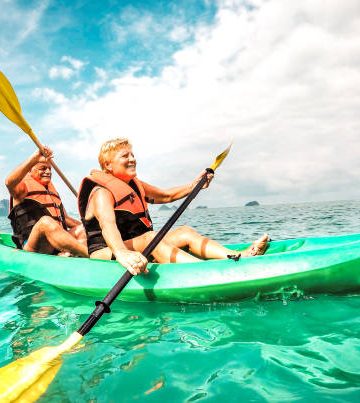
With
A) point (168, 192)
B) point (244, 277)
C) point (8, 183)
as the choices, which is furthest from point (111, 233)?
point (8, 183)

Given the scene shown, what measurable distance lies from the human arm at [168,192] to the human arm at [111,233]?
115cm

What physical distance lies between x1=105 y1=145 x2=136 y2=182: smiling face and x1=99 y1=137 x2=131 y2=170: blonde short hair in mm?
22

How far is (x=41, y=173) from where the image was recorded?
5707 mm

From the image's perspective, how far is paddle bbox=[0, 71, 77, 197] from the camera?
5.27m

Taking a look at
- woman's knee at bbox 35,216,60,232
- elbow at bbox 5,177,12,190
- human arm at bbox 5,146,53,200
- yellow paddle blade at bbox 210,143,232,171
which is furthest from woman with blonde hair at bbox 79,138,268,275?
yellow paddle blade at bbox 210,143,232,171

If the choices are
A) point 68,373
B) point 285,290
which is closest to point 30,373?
point 68,373

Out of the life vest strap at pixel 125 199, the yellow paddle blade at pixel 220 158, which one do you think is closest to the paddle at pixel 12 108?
the life vest strap at pixel 125 199

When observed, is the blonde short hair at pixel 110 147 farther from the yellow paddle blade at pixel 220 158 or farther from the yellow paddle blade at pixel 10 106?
the yellow paddle blade at pixel 10 106

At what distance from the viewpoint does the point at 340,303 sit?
2908mm

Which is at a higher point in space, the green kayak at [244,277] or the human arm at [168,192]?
the human arm at [168,192]

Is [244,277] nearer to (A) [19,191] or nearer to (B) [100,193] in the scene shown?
(B) [100,193]

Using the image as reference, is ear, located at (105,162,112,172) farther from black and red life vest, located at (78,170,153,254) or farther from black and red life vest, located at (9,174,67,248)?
black and red life vest, located at (9,174,67,248)

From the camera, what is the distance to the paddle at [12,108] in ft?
17.3

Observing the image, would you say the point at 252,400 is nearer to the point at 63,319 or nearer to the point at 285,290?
the point at 285,290
